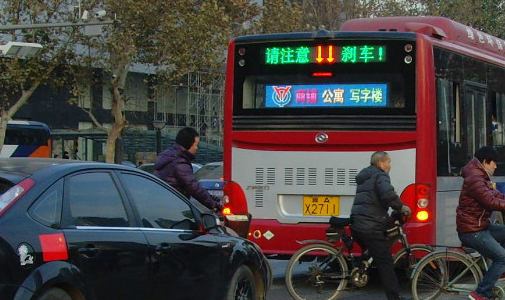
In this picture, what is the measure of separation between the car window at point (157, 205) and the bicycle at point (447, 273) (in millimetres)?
3256

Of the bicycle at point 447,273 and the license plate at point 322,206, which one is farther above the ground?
the license plate at point 322,206

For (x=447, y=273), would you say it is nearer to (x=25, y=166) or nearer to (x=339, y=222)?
(x=339, y=222)

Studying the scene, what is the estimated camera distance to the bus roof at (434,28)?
36.6 feet

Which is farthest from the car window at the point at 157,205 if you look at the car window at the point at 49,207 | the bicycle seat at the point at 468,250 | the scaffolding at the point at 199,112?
the scaffolding at the point at 199,112

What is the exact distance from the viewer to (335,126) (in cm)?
1050

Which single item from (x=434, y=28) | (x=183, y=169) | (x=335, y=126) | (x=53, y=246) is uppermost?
(x=434, y=28)

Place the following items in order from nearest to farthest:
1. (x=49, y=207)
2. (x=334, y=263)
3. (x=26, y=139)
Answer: (x=49, y=207), (x=334, y=263), (x=26, y=139)

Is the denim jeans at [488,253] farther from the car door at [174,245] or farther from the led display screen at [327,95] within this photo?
the car door at [174,245]

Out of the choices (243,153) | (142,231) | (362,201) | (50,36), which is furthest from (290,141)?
(50,36)

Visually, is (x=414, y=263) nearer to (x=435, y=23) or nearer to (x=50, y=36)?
(x=435, y=23)

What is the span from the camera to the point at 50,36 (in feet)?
111

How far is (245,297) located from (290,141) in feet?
11.1

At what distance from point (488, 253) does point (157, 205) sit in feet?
12.4

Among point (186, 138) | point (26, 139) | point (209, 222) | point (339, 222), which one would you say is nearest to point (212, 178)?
point (186, 138)
